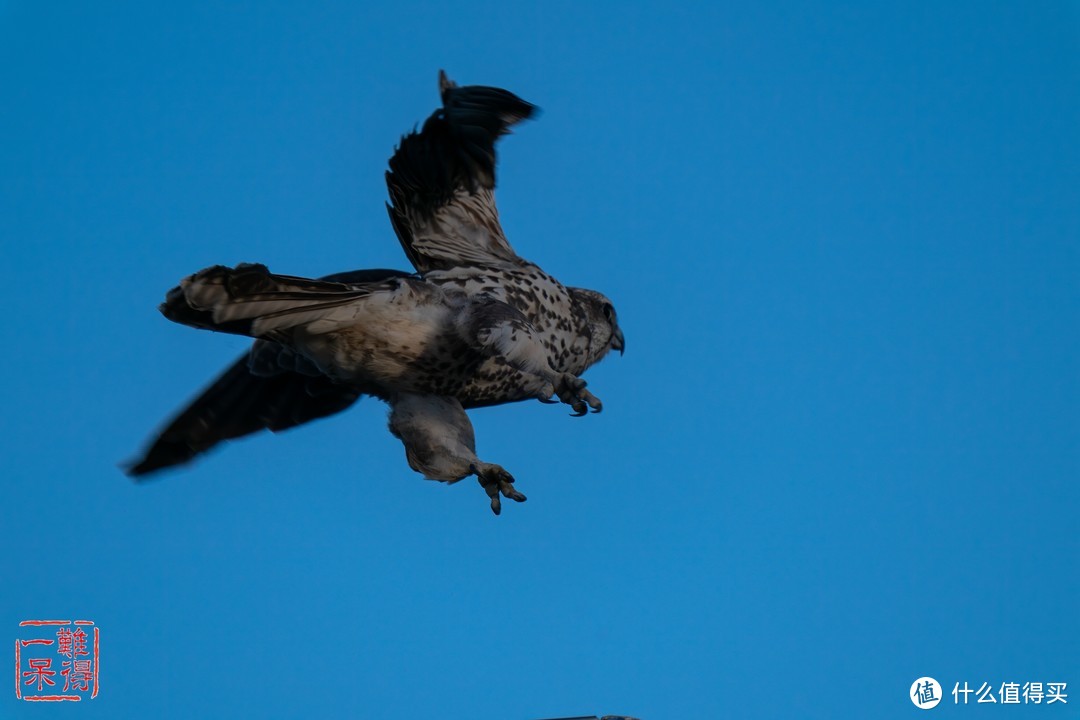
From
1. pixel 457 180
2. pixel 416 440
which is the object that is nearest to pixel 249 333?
pixel 416 440

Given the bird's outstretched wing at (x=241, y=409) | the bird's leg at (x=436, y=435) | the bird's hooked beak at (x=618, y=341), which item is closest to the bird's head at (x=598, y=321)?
the bird's hooked beak at (x=618, y=341)

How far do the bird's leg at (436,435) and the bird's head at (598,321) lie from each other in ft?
3.97

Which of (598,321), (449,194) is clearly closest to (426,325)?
(449,194)

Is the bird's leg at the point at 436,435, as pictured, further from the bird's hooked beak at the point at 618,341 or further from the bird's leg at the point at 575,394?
the bird's hooked beak at the point at 618,341

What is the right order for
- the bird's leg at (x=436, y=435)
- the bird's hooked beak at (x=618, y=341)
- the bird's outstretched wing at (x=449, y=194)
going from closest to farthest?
1. the bird's leg at (x=436, y=435)
2. the bird's outstretched wing at (x=449, y=194)
3. the bird's hooked beak at (x=618, y=341)

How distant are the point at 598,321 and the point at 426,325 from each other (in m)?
1.67

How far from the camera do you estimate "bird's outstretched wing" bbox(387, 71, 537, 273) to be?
7715 millimetres

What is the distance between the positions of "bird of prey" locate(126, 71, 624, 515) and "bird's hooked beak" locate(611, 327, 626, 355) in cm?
12

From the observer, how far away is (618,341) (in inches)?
347

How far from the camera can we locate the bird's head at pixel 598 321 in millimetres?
A: 8391

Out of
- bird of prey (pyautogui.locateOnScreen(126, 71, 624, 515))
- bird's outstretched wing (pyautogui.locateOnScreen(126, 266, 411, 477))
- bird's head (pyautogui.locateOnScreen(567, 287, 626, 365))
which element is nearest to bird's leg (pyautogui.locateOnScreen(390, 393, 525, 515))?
bird of prey (pyautogui.locateOnScreen(126, 71, 624, 515))

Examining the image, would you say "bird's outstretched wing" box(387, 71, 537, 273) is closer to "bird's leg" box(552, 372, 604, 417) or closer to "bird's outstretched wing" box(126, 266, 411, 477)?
"bird's outstretched wing" box(126, 266, 411, 477)

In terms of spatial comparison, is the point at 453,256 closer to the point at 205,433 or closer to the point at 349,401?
the point at 349,401

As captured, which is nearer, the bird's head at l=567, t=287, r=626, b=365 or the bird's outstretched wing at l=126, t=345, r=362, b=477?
the bird's outstretched wing at l=126, t=345, r=362, b=477
